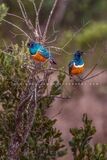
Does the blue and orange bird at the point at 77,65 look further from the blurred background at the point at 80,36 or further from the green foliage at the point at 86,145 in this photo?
the blurred background at the point at 80,36

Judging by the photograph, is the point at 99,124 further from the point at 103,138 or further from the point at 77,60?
the point at 77,60

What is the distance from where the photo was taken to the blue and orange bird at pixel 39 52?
138 inches

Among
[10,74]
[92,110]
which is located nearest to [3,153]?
[10,74]

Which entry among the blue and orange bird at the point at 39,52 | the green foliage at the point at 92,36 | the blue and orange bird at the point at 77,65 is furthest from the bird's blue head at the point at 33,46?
the green foliage at the point at 92,36

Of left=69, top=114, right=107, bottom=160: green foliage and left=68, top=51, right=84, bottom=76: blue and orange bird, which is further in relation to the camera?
left=69, top=114, right=107, bottom=160: green foliage

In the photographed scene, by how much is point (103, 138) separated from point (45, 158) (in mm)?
7590

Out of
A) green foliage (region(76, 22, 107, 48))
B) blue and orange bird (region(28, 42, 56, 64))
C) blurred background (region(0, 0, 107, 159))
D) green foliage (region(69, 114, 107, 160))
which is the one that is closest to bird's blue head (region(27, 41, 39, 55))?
blue and orange bird (region(28, 42, 56, 64))

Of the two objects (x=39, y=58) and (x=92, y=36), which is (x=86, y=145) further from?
(x=92, y=36)

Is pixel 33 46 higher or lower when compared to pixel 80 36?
lower

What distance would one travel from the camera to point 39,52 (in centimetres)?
349

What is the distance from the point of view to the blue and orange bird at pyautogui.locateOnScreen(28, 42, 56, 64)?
3512 millimetres

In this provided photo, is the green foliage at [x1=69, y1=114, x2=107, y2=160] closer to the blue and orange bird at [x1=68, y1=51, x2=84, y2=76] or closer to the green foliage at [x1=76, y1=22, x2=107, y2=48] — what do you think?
the blue and orange bird at [x1=68, y1=51, x2=84, y2=76]

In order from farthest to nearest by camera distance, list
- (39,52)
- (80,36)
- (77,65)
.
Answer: (80,36) → (77,65) → (39,52)

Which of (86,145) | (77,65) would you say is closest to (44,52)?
(77,65)
